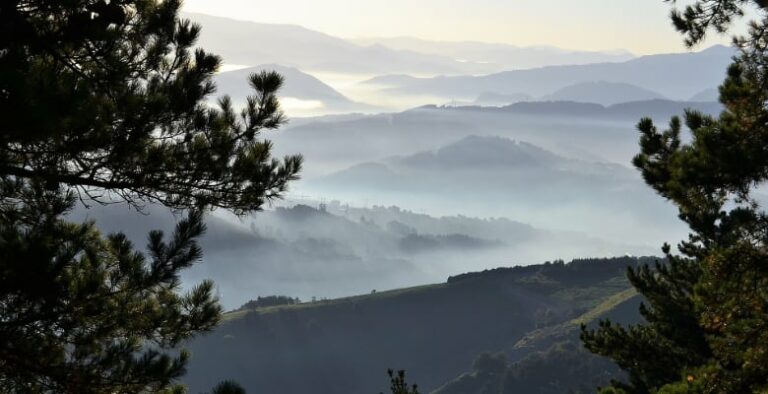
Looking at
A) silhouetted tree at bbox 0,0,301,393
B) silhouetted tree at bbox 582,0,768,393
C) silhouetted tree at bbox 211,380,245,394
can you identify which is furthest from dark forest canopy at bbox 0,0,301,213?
silhouetted tree at bbox 582,0,768,393

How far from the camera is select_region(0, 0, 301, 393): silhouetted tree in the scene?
952cm

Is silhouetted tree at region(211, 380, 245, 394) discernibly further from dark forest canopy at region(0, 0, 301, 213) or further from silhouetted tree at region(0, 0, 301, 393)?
dark forest canopy at region(0, 0, 301, 213)

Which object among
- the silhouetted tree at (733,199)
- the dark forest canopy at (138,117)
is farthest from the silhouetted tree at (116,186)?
the silhouetted tree at (733,199)

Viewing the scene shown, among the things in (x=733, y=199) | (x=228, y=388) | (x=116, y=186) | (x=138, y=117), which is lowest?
(x=228, y=388)

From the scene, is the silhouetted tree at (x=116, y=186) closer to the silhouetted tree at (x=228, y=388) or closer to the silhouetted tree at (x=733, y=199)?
the silhouetted tree at (x=228, y=388)

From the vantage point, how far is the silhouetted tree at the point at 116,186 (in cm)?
952

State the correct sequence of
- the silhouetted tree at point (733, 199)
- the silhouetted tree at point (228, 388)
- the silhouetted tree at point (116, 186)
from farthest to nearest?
the silhouetted tree at point (733, 199) < the silhouetted tree at point (116, 186) < the silhouetted tree at point (228, 388)

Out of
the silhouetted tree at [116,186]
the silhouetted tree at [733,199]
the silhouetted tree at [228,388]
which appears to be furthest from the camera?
the silhouetted tree at [733,199]

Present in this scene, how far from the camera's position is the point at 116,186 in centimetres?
1121

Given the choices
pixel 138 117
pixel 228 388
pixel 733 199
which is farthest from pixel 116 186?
pixel 733 199

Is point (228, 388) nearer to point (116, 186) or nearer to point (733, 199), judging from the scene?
point (116, 186)

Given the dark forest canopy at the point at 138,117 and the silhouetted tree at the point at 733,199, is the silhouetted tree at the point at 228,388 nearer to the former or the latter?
the dark forest canopy at the point at 138,117

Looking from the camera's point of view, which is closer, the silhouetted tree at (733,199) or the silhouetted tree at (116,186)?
the silhouetted tree at (116,186)

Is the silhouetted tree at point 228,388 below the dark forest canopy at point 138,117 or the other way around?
below
